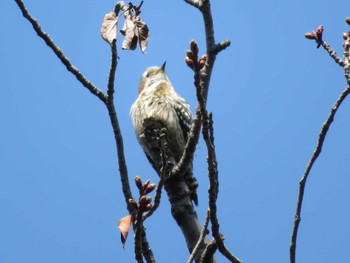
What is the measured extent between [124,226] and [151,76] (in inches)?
277

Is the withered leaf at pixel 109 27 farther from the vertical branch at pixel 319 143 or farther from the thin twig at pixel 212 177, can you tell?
the vertical branch at pixel 319 143

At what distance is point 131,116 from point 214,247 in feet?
17.2

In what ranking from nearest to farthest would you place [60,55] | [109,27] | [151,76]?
1. [109,27]
2. [60,55]
3. [151,76]

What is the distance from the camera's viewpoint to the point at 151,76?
10.1m

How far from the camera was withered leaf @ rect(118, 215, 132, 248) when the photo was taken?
3189 millimetres

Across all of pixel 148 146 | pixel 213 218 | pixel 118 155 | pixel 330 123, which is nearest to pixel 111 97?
pixel 118 155

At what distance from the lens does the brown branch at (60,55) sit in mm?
4074

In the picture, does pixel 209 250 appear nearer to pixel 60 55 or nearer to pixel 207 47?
pixel 207 47

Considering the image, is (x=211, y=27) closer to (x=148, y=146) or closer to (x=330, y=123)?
(x=330, y=123)

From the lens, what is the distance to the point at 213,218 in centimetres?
353

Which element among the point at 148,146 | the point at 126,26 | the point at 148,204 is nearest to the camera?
the point at 148,204

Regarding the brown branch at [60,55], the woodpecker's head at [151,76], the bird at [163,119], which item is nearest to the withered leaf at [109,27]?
the brown branch at [60,55]

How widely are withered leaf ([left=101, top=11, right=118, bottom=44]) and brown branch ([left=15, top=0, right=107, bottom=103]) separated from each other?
1.52 feet

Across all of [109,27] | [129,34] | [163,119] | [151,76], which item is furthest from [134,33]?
Answer: [151,76]
